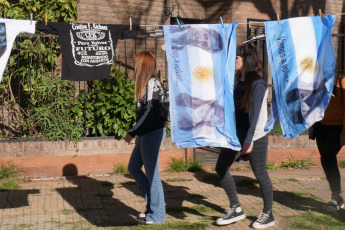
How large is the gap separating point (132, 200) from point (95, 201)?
47cm

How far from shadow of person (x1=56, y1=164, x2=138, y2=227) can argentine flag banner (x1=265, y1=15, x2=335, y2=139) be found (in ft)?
6.72

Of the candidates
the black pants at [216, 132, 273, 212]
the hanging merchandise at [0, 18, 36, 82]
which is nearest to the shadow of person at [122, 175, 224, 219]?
the black pants at [216, 132, 273, 212]

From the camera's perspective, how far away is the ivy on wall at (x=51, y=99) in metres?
8.15

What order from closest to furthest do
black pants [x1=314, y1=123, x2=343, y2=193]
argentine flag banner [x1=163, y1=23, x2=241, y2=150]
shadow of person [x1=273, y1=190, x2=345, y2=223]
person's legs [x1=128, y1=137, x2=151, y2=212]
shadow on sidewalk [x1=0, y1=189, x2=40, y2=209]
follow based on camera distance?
1. argentine flag banner [x1=163, y1=23, x2=241, y2=150]
2. person's legs [x1=128, y1=137, x2=151, y2=212]
3. black pants [x1=314, y1=123, x2=343, y2=193]
4. shadow of person [x1=273, y1=190, x2=345, y2=223]
5. shadow on sidewalk [x1=0, y1=189, x2=40, y2=209]

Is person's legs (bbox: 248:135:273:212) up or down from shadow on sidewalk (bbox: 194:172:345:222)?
up

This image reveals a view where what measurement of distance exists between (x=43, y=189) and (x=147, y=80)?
285cm

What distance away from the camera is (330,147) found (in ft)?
19.5

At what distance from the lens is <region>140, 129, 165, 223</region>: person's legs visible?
5277 mm

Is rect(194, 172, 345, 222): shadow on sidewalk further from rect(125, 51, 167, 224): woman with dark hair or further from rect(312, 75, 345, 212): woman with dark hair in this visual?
rect(125, 51, 167, 224): woman with dark hair

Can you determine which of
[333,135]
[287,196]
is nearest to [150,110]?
[333,135]

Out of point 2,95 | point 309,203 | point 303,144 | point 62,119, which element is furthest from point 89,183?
point 303,144

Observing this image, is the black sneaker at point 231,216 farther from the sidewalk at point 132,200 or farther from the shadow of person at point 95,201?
the shadow of person at point 95,201

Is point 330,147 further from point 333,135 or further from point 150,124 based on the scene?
point 150,124

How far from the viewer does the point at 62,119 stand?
8.12 m
